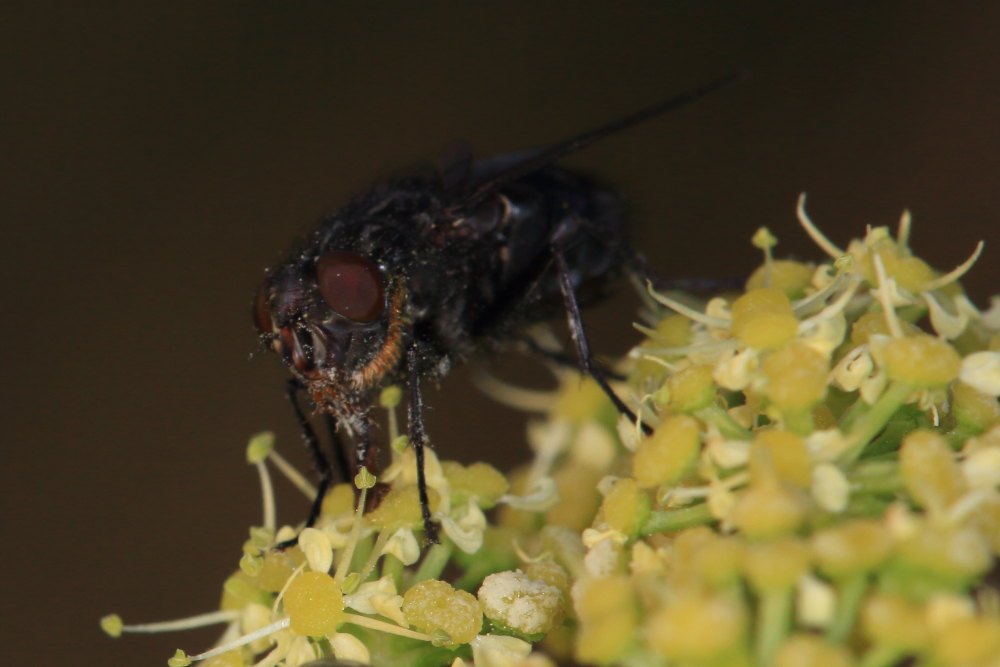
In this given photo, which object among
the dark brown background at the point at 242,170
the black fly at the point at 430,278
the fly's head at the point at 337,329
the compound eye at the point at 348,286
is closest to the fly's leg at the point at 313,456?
the black fly at the point at 430,278

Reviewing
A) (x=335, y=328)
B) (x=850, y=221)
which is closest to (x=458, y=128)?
(x=850, y=221)

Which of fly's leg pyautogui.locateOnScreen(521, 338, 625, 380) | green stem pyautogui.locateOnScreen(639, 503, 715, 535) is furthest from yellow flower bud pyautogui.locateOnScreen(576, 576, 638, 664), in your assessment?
fly's leg pyautogui.locateOnScreen(521, 338, 625, 380)

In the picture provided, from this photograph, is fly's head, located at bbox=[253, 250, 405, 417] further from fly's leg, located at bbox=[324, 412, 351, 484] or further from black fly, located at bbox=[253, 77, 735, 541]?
fly's leg, located at bbox=[324, 412, 351, 484]

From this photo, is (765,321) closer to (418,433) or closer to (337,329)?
(418,433)

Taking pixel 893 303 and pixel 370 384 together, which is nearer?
pixel 893 303

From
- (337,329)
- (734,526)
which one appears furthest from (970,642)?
(337,329)

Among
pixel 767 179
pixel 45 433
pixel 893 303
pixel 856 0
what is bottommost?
pixel 45 433

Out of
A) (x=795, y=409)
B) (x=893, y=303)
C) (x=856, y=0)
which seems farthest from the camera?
(x=856, y=0)

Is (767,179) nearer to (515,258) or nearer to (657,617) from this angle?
(515,258)
